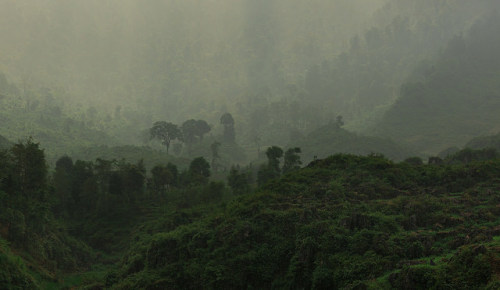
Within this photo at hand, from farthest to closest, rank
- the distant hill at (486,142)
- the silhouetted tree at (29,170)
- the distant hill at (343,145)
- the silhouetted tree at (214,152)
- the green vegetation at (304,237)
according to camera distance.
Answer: the distant hill at (343,145) → the silhouetted tree at (214,152) → the distant hill at (486,142) → the silhouetted tree at (29,170) → the green vegetation at (304,237)

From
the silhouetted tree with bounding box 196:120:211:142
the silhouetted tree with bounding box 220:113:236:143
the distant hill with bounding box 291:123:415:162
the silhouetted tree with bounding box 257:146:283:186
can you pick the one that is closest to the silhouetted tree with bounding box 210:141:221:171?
the silhouetted tree with bounding box 196:120:211:142

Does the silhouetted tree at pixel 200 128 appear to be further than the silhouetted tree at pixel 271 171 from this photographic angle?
Yes

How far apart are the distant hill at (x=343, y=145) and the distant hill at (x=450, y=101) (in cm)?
1656

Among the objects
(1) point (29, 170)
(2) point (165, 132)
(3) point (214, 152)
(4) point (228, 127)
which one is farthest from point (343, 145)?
(1) point (29, 170)

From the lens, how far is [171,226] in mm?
46562

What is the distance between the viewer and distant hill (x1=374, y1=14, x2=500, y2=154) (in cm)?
14350

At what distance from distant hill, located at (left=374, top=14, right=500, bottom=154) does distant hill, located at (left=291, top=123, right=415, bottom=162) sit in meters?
16.6

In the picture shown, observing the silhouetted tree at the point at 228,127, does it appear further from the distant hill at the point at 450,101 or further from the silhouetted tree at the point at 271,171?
the silhouetted tree at the point at 271,171

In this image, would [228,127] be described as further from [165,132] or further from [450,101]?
[450,101]

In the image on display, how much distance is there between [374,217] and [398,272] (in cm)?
843

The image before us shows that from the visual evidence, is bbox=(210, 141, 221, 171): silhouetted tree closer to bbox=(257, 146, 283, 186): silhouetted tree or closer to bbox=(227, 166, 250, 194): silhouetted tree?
bbox=(257, 146, 283, 186): silhouetted tree

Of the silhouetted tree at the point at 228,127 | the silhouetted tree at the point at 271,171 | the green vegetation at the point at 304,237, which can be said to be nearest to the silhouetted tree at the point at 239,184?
the silhouetted tree at the point at 271,171

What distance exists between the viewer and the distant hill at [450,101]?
471 ft

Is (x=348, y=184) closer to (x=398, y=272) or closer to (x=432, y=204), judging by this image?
(x=432, y=204)
